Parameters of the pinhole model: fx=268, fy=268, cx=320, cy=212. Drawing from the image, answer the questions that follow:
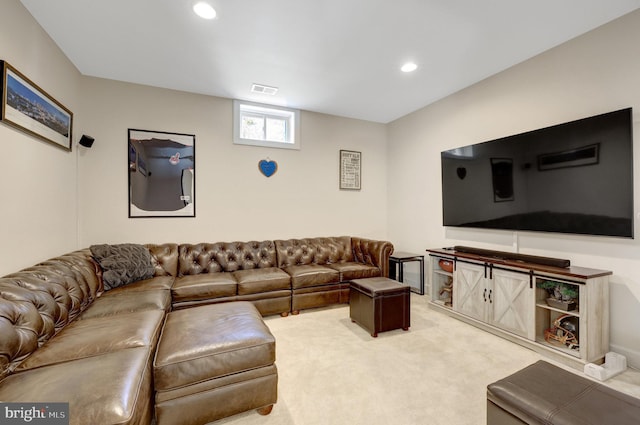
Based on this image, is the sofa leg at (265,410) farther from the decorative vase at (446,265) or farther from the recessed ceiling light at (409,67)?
the recessed ceiling light at (409,67)

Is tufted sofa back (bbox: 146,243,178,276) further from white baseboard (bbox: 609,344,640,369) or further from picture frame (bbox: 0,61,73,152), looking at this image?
white baseboard (bbox: 609,344,640,369)

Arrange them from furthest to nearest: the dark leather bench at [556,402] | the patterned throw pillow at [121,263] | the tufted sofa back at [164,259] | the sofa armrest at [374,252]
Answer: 1. the sofa armrest at [374,252]
2. the tufted sofa back at [164,259]
3. the patterned throw pillow at [121,263]
4. the dark leather bench at [556,402]

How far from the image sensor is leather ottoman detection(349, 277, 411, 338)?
272 centimetres

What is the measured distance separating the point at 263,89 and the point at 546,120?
10.7 feet

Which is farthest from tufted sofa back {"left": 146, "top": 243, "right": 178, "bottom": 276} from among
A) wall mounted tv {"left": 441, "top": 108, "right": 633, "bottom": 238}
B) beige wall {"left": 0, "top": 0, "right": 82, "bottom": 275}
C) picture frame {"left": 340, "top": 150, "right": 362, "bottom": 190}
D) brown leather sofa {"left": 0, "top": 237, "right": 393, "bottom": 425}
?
wall mounted tv {"left": 441, "top": 108, "right": 633, "bottom": 238}

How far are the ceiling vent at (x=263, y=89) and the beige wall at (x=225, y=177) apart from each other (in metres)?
0.58

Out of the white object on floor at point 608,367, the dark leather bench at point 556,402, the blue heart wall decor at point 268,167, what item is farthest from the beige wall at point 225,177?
the dark leather bench at point 556,402

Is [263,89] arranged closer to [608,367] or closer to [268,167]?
[268,167]

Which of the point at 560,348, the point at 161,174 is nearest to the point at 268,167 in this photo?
the point at 161,174

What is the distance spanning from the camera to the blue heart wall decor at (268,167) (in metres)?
4.08

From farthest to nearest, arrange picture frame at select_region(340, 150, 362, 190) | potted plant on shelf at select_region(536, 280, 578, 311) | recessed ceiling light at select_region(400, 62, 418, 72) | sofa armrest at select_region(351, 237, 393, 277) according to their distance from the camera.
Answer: picture frame at select_region(340, 150, 362, 190) → sofa armrest at select_region(351, 237, 393, 277) → recessed ceiling light at select_region(400, 62, 418, 72) → potted plant on shelf at select_region(536, 280, 578, 311)

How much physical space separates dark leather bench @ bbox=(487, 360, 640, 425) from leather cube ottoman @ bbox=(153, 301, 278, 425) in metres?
1.25

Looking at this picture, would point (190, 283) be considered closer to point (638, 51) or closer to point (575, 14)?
point (575, 14)

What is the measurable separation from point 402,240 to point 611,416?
3643 mm
